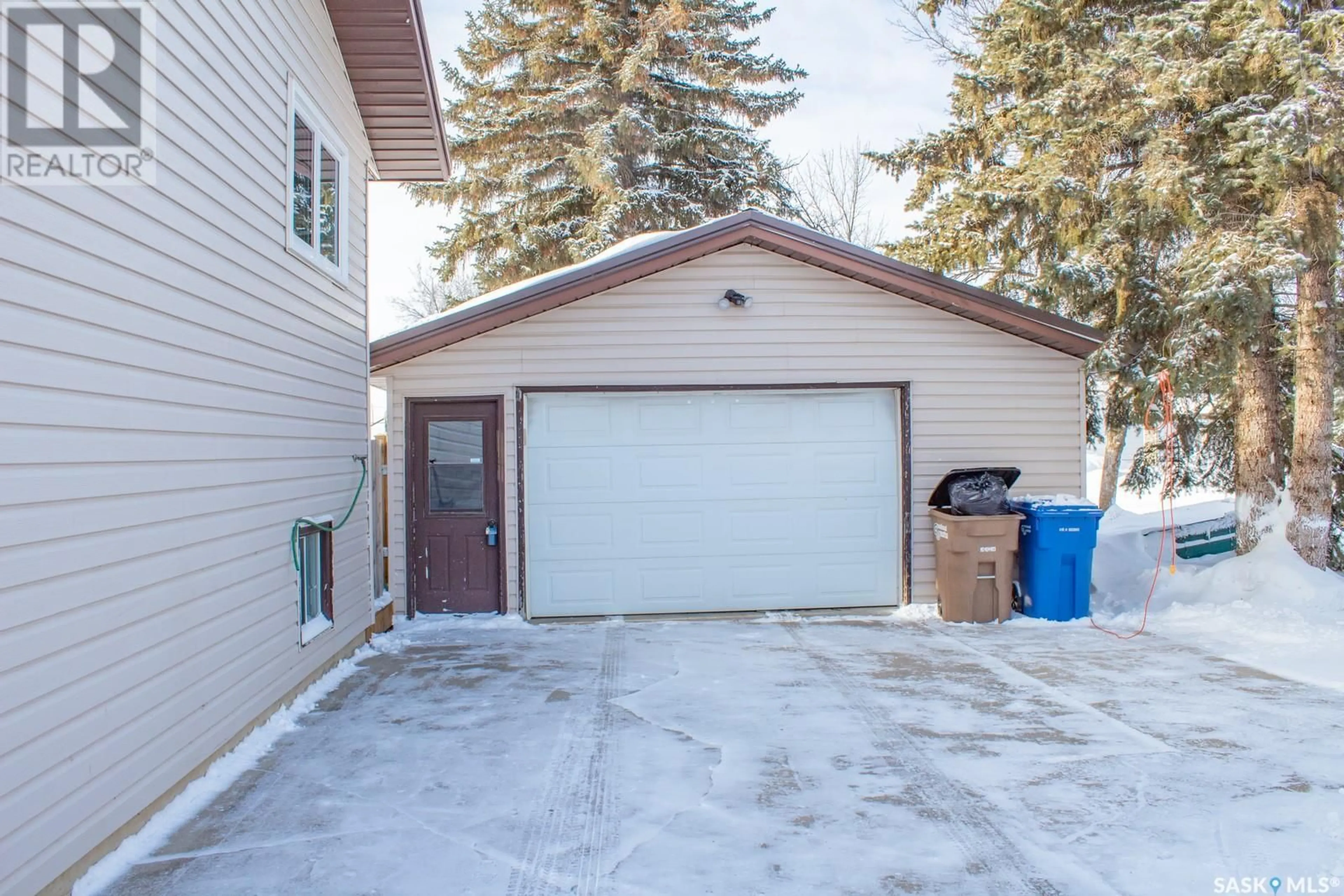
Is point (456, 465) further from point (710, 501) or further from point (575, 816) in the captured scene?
point (575, 816)

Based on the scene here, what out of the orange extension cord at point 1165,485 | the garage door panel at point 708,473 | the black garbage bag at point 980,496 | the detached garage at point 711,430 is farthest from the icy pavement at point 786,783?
the garage door panel at point 708,473

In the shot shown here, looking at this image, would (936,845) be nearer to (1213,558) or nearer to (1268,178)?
(1268,178)

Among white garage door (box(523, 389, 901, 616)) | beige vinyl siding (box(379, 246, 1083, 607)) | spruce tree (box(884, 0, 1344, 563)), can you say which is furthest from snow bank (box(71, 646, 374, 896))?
spruce tree (box(884, 0, 1344, 563))

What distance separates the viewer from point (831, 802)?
401 cm

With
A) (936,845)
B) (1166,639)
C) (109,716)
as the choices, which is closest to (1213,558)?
(1166,639)

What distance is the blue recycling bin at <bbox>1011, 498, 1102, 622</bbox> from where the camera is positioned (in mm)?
8078

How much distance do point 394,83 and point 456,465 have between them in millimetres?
3395

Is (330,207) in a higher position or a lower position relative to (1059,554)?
higher

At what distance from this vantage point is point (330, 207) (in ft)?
23.9

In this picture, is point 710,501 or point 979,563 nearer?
point 979,563

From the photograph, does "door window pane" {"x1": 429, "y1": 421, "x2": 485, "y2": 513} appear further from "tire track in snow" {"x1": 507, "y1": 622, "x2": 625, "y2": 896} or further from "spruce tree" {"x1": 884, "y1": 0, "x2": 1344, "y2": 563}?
"spruce tree" {"x1": 884, "y1": 0, "x2": 1344, "y2": 563}

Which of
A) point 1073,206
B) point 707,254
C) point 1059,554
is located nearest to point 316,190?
point 707,254

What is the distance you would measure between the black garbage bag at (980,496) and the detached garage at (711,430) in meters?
0.60

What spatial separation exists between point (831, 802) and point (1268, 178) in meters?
7.13
